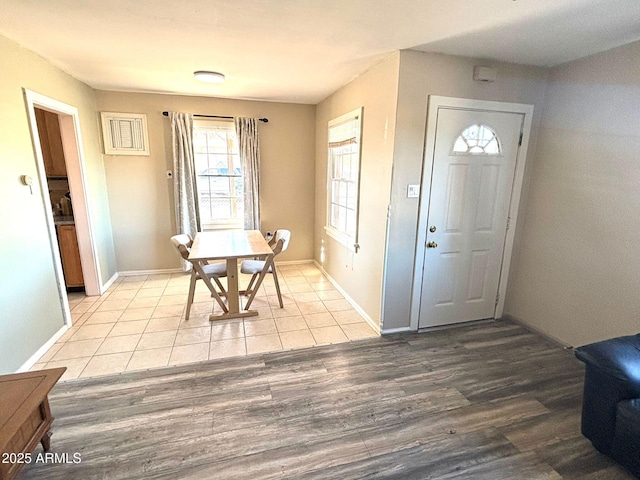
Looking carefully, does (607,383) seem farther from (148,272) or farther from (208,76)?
(148,272)

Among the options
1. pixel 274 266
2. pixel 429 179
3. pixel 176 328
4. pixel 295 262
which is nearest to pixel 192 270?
pixel 176 328

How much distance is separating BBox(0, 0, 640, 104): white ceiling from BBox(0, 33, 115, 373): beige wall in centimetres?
21

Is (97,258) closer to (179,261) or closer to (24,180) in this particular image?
(179,261)

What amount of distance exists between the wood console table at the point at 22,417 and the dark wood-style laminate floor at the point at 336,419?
0.21 m

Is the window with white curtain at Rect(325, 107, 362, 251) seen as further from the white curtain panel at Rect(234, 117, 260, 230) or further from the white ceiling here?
the white curtain panel at Rect(234, 117, 260, 230)

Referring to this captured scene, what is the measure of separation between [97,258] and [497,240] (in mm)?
4439

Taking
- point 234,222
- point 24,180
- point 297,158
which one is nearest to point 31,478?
point 24,180

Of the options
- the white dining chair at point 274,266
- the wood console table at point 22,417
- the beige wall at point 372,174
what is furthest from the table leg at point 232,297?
the wood console table at point 22,417

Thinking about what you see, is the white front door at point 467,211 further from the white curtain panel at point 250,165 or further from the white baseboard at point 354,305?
the white curtain panel at point 250,165

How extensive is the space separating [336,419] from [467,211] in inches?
82.9

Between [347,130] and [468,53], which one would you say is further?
[347,130]

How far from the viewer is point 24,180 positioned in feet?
8.02

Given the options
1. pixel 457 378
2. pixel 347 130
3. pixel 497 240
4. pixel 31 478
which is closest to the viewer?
pixel 31 478

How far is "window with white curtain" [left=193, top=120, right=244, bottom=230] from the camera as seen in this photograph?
14.5 ft
